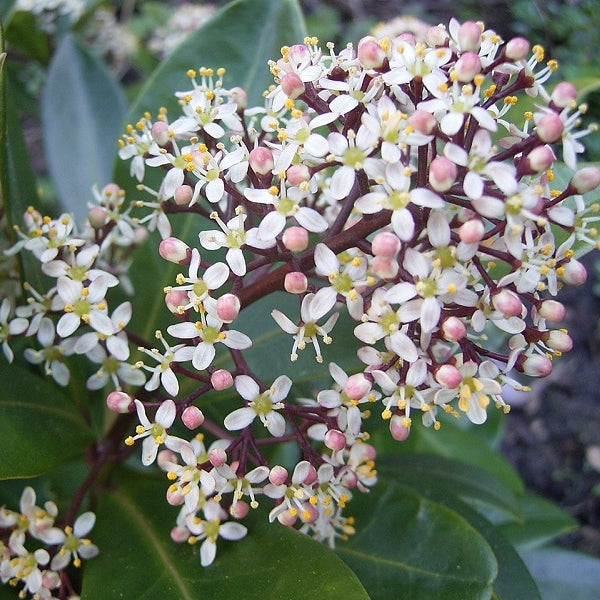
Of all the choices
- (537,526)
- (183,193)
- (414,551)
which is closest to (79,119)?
(183,193)

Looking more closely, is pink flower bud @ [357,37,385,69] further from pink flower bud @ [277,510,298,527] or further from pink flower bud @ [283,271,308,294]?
pink flower bud @ [277,510,298,527]

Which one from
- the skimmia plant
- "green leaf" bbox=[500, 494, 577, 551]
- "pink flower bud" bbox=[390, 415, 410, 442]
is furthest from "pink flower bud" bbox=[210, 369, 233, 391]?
"green leaf" bbox=[500, 494, 577, 551]

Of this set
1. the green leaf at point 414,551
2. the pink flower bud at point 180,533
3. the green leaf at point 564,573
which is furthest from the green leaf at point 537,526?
the pink flower bud at point 180,533

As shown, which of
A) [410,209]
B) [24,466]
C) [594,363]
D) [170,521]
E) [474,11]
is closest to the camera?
[410,209]

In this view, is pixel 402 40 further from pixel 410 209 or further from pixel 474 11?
pixel 474 11

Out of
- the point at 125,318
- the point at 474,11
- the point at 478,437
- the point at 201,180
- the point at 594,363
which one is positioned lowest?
the point at 594,363

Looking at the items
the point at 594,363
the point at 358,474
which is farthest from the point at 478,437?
the point at 358,474
